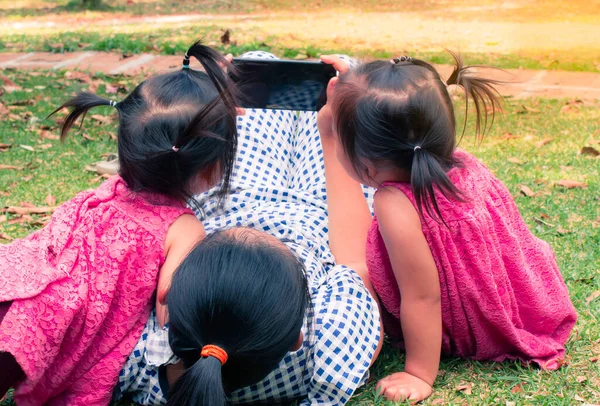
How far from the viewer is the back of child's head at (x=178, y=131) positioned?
210cm

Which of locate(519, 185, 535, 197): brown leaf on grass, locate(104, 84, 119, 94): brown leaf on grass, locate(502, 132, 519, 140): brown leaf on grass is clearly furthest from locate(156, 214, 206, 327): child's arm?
locate(104, 84, 119, 94): brown leaf on grass

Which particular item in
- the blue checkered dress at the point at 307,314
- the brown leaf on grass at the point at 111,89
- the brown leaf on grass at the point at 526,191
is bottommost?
the brown leaf on grass at the point at 111,89

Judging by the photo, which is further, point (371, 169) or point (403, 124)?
point (371, 169)

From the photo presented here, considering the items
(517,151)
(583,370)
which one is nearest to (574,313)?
(583,370)

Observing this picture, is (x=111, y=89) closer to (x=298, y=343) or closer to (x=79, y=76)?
(x=79, y=76)

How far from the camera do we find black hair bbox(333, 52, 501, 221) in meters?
2.01

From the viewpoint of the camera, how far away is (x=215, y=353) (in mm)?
1619

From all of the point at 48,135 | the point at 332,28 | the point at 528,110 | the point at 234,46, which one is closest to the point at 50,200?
the point at 48,135

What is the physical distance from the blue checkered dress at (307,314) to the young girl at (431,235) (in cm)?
14

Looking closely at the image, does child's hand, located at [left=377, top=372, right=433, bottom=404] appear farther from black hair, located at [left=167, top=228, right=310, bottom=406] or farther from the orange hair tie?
the orange hair tie

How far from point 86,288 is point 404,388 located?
90 cm

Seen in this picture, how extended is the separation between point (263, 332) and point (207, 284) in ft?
0.53

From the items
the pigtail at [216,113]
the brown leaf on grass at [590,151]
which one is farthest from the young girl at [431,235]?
the brown leaf on grass at [590,151]

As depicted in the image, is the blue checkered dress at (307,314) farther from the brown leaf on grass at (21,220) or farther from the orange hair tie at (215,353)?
the brown leaf on grass at (21,220)
